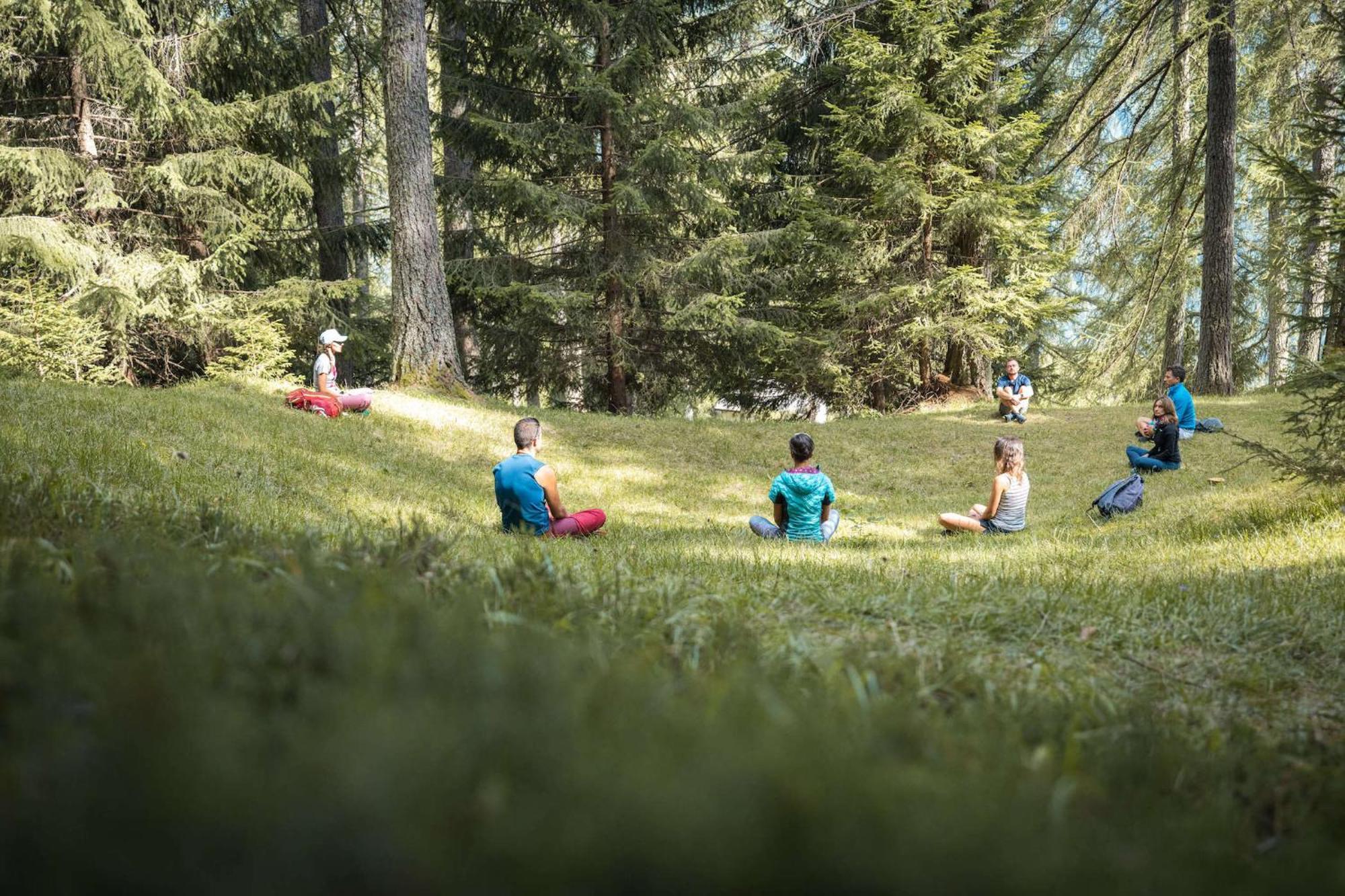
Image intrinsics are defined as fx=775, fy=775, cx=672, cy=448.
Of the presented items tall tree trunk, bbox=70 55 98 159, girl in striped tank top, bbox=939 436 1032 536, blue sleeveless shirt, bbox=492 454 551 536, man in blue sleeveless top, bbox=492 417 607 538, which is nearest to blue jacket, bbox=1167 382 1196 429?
girl in striped tank top, bbox=939 436 1032 536

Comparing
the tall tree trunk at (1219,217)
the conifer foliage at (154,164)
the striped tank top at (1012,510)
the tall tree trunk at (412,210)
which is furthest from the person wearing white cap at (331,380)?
the tall tree trunk at (1219,217)

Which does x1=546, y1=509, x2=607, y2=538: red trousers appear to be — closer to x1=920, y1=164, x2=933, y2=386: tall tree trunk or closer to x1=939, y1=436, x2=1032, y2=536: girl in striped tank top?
x1=939, y1=436, x2=1032, y2=536: girl in striped tank top

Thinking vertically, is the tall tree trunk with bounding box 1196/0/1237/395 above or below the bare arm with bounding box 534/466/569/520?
above

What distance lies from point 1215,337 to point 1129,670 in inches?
755

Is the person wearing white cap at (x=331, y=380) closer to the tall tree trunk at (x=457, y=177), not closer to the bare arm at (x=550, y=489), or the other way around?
the bare arm at (x=550, y=489)

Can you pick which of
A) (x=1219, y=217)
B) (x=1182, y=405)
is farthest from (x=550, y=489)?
(x=1219, y=217)

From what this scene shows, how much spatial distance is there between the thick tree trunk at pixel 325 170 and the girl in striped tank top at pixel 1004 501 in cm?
1541

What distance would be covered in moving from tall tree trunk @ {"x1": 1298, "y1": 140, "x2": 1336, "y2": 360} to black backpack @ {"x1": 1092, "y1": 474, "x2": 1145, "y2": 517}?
2441 millimetres

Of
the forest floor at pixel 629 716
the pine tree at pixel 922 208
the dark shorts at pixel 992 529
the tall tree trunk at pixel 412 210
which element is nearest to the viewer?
the forest floor at pixel 629 716

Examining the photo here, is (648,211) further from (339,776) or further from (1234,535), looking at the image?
(339,776)

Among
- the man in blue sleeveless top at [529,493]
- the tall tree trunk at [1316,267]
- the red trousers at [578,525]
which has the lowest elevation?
the red trousers at [578,525]

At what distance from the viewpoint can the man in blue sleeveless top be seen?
7.47 m

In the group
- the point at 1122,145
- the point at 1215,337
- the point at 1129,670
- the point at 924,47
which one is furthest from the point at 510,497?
the point at 1122,145

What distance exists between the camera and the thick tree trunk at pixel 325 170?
17.5 meters
